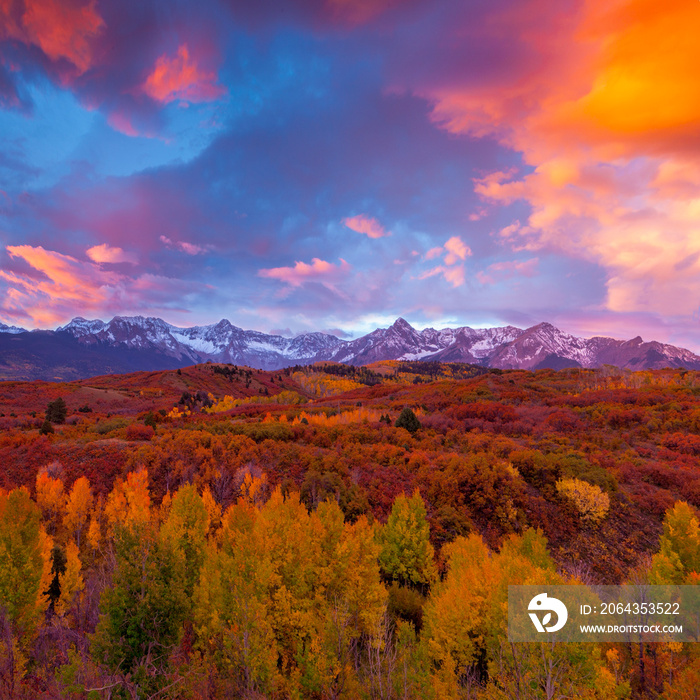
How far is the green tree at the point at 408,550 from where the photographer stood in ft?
81.1

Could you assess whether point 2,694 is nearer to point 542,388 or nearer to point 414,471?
point 414,471

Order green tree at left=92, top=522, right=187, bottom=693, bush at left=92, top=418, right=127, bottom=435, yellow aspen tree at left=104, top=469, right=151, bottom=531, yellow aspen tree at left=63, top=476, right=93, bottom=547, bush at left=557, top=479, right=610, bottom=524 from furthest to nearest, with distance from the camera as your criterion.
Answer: bush at left=92, top=418, right=127, bottom=435, bush at left=557, top=479, right=610, bottom=524, yellow aspen tree at left=63, top=476, right=93, bottom=547, yellow aspen tree at left=104, top=469, right=151, bottom=531, green tree at left=92, top=522, right=187, bottom=693

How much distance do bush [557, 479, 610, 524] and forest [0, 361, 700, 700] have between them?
18 centimetres

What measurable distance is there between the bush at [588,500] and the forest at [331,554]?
18 cm

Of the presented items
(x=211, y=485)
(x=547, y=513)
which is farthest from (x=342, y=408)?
(x=547, y=513)

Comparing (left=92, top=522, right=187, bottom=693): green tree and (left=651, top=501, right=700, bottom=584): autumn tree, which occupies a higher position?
(left=651, top=501, right=700, bottom=584): autumn tree

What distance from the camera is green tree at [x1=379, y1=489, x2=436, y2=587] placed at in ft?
81.1

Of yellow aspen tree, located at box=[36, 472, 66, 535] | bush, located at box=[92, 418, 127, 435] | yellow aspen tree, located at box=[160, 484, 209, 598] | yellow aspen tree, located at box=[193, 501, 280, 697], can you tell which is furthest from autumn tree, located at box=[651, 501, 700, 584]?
bush, located at box=[92, 418, 127, 435]

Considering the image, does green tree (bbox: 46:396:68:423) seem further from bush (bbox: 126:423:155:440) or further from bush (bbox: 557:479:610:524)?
bush (bbox: 557:479:610:524)

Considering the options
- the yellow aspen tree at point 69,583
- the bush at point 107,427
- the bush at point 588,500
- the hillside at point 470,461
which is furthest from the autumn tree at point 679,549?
the bush at point 107,427

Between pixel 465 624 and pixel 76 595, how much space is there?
2725 centimetres

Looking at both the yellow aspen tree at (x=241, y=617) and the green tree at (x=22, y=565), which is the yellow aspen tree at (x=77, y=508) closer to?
the green tree at (x=22, y=565)

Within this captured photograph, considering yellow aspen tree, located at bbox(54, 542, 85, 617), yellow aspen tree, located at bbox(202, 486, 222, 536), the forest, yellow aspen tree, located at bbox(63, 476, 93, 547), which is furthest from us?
yellow aspen tree, located at bbox(63, 476, 93, 547)

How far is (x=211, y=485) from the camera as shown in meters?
35.4
